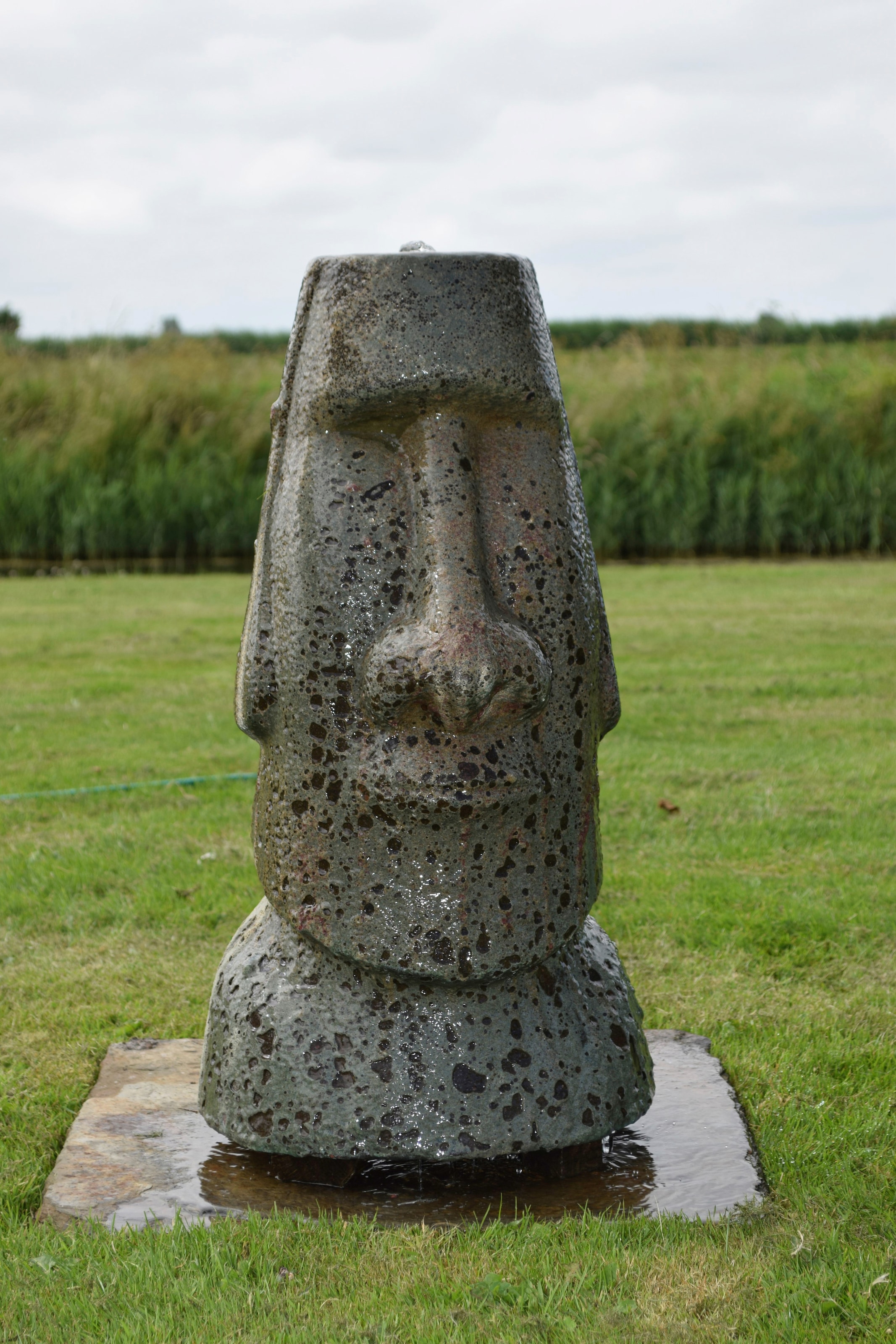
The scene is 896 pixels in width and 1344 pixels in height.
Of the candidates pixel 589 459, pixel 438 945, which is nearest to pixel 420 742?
pixel 438 945

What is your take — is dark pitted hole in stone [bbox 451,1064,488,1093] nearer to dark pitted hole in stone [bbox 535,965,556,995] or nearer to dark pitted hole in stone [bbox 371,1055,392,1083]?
dark pitted hole in stone [bbox 371,1055,392,1083]

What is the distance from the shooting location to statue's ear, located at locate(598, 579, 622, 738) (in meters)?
3.47

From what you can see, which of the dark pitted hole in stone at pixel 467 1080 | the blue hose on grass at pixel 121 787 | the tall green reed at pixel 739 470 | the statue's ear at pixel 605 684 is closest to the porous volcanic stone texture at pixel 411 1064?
the dark pitted hole in stone at pixel 467 1080

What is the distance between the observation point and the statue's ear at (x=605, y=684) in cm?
347

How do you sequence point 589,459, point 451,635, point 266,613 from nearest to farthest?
1. point 451,635
2. point 266,613
3. point 589,459

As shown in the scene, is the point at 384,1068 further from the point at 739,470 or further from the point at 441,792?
the point at 739,470

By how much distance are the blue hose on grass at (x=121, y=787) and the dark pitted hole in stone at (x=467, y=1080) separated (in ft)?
13.0

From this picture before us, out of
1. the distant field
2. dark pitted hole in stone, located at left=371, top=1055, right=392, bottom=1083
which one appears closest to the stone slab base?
dark pitted hole in stone, located at left=371, top=1055, right=392, bottom=1083

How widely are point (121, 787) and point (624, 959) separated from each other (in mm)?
2917

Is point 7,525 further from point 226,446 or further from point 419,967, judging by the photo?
point 419,967

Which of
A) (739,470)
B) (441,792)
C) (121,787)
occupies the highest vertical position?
(739,470)

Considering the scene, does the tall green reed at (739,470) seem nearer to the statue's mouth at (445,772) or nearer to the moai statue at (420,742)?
the moai statue at (420,742)

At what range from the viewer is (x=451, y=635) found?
3029 millimetres

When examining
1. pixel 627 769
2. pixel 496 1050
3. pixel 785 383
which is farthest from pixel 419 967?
pixel 785 383
